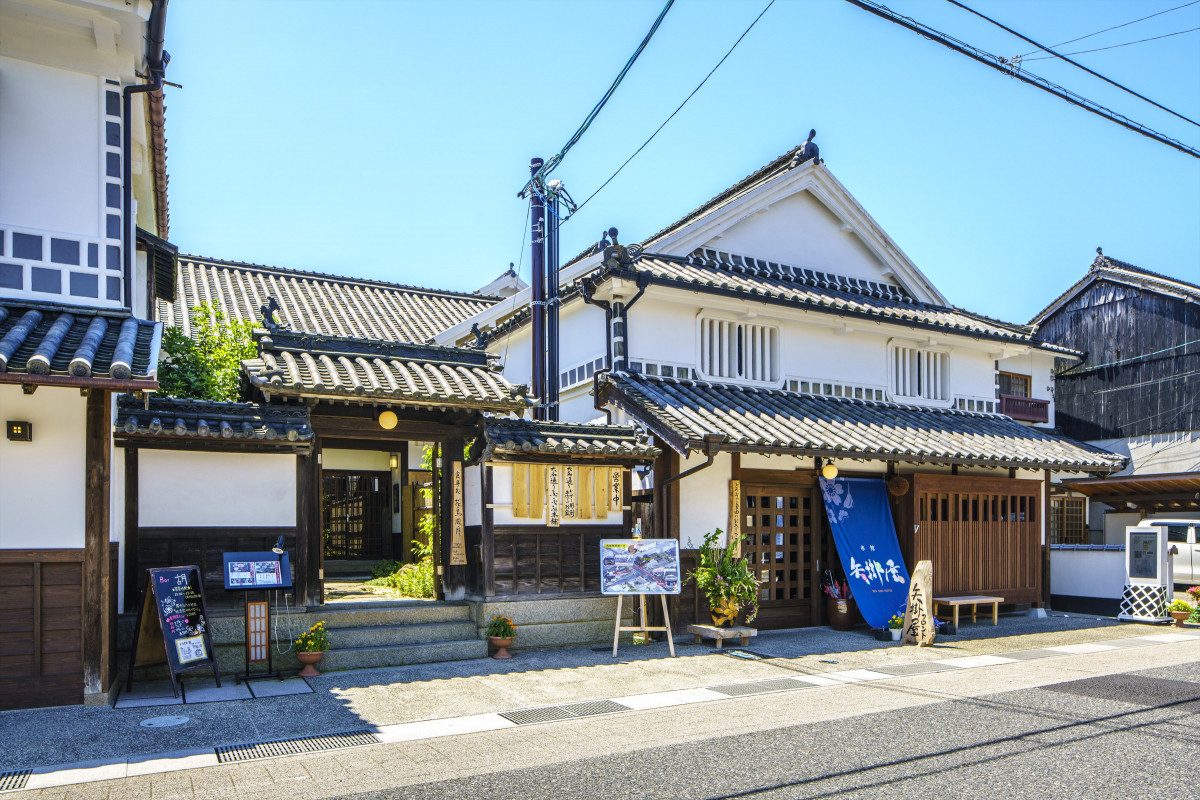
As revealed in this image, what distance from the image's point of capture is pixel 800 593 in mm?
14820

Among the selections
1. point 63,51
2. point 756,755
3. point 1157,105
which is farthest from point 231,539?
point 1157,105

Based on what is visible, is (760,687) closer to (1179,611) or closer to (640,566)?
(640,566)

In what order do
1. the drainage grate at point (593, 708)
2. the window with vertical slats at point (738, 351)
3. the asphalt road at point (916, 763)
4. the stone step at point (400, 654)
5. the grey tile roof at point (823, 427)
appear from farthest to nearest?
the window with vertical slats at point (738, 351) → the grey tile roof at point (823, 427) → the stone step at point (400, 654) → the drainage grate at point (593, 708) → the asphalt road at point (916, 763)

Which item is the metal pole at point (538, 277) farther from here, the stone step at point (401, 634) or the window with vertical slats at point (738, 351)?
the stone step at point (401, 634)

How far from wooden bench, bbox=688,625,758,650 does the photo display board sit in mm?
1079

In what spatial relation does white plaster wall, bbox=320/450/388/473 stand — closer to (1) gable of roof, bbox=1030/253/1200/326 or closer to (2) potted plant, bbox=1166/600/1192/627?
(2) potted plant, bbox=1166/600/1192/627

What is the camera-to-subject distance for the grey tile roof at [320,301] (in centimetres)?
2031

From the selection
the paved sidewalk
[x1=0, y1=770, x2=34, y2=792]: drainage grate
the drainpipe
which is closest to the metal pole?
the paved sidewalk

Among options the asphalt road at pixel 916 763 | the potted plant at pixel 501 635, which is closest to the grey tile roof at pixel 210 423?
the potted plant at pixel 501 635

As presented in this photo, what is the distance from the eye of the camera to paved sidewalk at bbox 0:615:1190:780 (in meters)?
7.29

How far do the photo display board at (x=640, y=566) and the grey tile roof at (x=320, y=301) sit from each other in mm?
10183

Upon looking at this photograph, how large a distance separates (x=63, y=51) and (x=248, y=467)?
5264mm

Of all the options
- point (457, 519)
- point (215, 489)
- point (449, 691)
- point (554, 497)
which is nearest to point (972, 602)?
point (554, 497)

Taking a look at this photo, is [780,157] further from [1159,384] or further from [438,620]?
[1159,384]
